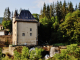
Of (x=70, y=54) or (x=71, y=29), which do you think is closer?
(x=70, y=54)

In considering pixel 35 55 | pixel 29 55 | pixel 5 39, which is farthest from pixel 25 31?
pixel 35 55

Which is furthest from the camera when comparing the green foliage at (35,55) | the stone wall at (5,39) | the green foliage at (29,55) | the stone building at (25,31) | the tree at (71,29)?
the stone wall at (5,39)

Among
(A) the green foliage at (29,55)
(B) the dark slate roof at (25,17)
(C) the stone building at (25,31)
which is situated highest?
(B) the dark slate roof at (25,17)

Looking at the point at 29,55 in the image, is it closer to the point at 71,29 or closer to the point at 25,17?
the point at 25,17

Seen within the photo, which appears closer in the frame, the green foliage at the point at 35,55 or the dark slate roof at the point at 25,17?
the green foliage at the point at 35,55

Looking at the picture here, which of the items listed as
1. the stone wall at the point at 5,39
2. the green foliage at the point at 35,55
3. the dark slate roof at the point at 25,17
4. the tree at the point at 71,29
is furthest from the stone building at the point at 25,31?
the tree at the point at 71,29

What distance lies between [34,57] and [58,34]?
13.3 metres

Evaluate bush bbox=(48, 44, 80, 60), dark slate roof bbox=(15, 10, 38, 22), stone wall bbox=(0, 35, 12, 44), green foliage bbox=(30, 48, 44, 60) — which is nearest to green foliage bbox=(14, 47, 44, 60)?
green foliage bbox=(30, 48, 44, 60)

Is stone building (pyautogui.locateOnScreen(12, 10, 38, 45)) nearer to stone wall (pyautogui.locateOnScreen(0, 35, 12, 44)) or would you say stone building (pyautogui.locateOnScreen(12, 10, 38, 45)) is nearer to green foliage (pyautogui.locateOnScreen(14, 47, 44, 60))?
stone wall (pyautogui.locateOnScreen(0, 35, 12, 44))

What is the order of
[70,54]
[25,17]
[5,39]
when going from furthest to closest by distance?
[5,39] → [25,17] → [70,54]

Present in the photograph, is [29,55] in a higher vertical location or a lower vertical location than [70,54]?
lower

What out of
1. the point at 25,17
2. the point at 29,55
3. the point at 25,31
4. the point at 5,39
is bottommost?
the point at 29,55

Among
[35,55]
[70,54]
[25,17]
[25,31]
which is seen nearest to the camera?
[70,54]

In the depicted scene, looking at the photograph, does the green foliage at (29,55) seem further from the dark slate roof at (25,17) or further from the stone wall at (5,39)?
the stone wall at (5,39)
